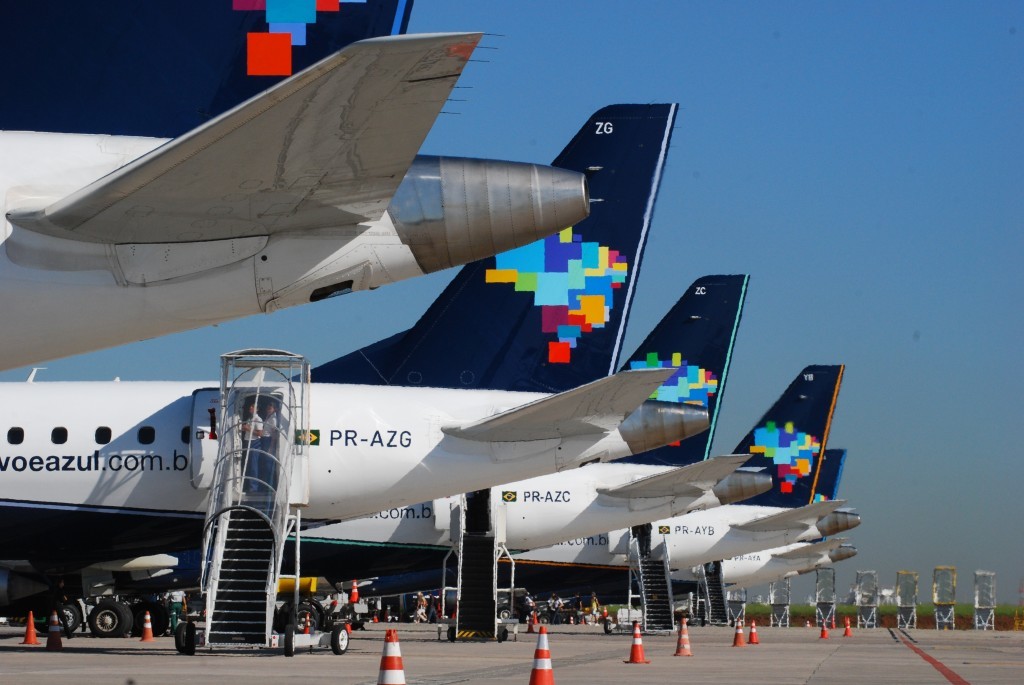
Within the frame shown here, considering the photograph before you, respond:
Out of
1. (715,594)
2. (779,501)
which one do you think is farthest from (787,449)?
(715,594)

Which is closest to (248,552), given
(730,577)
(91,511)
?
(91,511)

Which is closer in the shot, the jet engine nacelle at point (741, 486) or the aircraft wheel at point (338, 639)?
the aircraft wheel at point (338, 639)

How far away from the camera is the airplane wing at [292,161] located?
5824 millimetres

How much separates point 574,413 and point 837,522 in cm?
3735

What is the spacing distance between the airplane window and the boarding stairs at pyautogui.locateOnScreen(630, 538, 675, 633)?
17.4 m

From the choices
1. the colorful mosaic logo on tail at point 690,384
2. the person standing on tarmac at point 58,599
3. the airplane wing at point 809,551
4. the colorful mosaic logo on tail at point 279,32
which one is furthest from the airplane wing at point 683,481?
the airplane wing at point 809,551

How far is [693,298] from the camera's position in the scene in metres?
33.8

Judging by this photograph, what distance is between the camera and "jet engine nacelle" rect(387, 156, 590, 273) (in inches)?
289

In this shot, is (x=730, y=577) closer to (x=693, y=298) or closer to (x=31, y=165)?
(x=693, y=298)

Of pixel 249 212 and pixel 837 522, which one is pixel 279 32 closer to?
pixel 249 212

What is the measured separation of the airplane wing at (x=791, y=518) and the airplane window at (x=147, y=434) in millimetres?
26656

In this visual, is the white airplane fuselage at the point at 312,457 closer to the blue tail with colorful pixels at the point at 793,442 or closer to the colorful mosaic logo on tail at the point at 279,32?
the colorful mosaic logo on tail at the point at 279,32

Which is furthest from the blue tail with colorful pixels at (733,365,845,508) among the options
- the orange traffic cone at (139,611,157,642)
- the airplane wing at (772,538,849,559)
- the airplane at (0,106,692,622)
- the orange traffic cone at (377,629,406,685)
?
the orange traffic cone at (377,629,406,685)

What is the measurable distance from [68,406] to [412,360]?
6139 mm
